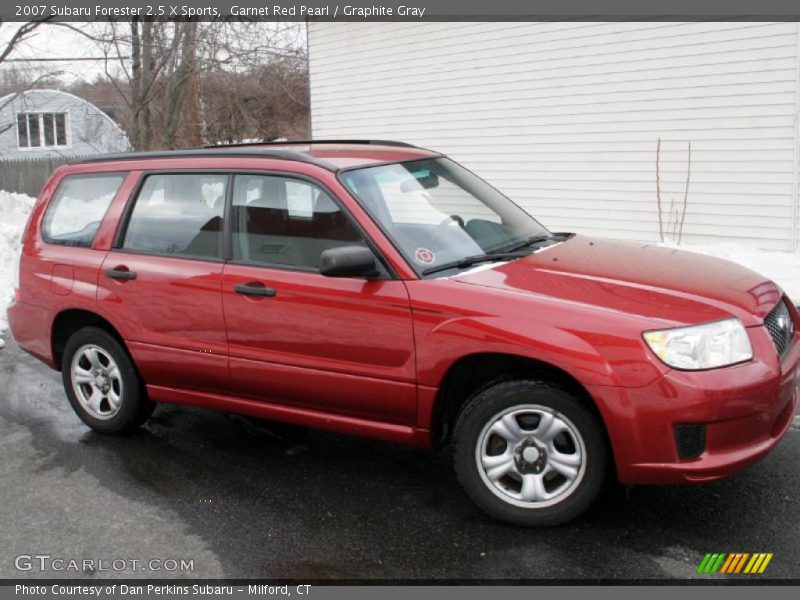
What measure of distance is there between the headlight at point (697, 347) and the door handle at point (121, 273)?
3.00m

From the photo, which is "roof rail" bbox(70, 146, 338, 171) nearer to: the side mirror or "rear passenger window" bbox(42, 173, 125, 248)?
"rear passenger window" bbox(42, 173, 125, 248)

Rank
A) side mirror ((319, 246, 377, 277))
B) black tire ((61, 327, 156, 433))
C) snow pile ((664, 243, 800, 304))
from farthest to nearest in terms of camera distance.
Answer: snow pile ((664, 243, 800, 304)) < black tire ((61, 327, 156, 433)) < side mirror ((319, 246, 377, 277))

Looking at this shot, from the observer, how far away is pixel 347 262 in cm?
405

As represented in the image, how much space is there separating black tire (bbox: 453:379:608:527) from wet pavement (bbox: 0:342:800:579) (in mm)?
116

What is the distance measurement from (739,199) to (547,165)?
305 centimetres

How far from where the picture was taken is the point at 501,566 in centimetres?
359

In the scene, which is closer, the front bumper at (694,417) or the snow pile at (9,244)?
the front bumper at (694,417)

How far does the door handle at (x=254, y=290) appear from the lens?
4457mm

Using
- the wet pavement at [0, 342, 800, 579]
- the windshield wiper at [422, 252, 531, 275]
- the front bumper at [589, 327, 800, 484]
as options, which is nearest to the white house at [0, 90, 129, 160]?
the wet pavement at [0, 342, 800, 579]

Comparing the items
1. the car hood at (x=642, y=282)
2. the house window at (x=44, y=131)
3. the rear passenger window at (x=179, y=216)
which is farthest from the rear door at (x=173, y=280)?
the house window at (x=44, y=131)

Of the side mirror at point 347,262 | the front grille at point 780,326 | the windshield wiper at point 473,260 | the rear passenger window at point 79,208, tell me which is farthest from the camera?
the rear passenger window at point 79,208

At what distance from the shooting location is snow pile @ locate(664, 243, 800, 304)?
9.11m

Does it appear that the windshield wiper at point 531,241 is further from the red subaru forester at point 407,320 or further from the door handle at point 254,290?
the door handle at point 254,290

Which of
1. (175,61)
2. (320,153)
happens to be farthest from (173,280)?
(175,61)
